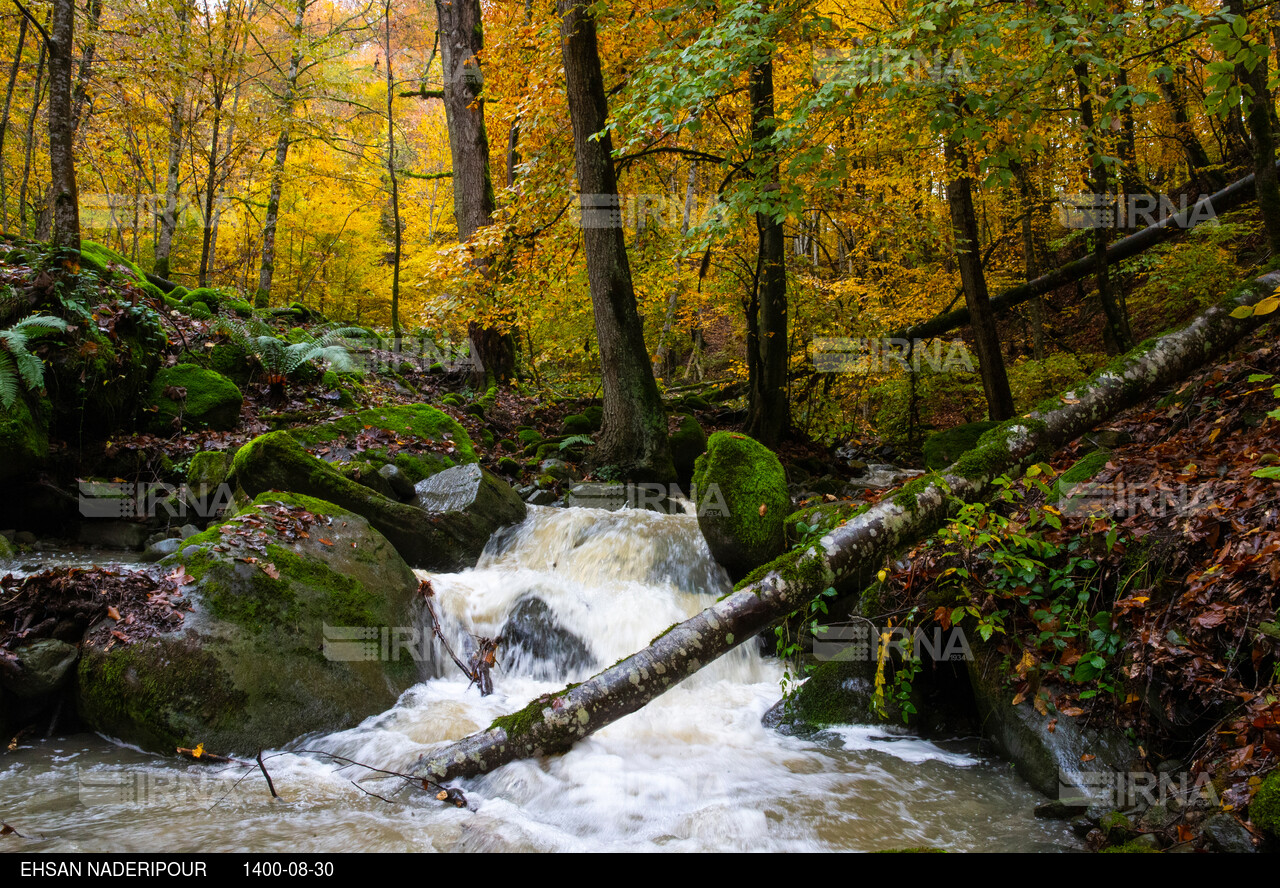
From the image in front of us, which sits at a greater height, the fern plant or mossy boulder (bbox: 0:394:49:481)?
the fern plant

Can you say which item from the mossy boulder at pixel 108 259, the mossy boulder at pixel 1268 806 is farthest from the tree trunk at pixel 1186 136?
the mossy boulder at pixel 108 259

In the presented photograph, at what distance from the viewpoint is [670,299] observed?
47.2ft

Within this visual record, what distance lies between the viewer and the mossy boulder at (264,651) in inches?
154

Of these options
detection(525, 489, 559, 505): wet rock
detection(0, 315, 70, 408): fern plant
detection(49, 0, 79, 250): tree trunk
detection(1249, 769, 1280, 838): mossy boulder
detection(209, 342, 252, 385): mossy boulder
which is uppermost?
detection(49, 0, 79, 250): tree trunk

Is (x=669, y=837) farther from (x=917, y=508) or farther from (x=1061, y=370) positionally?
(x=1061, y=370)

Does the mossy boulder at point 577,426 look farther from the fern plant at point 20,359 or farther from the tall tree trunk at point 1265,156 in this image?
the tall tree trunk at point 1265,156

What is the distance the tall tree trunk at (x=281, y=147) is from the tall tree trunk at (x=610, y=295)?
852 centimetres

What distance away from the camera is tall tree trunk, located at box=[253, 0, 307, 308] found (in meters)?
13.8

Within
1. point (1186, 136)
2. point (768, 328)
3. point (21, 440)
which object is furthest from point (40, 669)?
point (1186, 136)

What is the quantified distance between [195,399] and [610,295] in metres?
5.44

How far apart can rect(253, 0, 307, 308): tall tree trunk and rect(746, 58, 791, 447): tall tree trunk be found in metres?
10.4

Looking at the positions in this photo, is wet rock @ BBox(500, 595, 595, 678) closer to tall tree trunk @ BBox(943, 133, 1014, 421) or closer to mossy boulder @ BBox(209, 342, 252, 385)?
mossy boulder @ BBox(209, 342, 252, 385)

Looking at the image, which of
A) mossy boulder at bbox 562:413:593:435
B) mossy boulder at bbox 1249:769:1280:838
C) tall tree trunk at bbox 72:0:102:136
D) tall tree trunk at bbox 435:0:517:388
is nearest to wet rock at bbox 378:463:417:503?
mossy boulder at bbox 562:413:593:435

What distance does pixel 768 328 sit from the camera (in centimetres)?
1027
